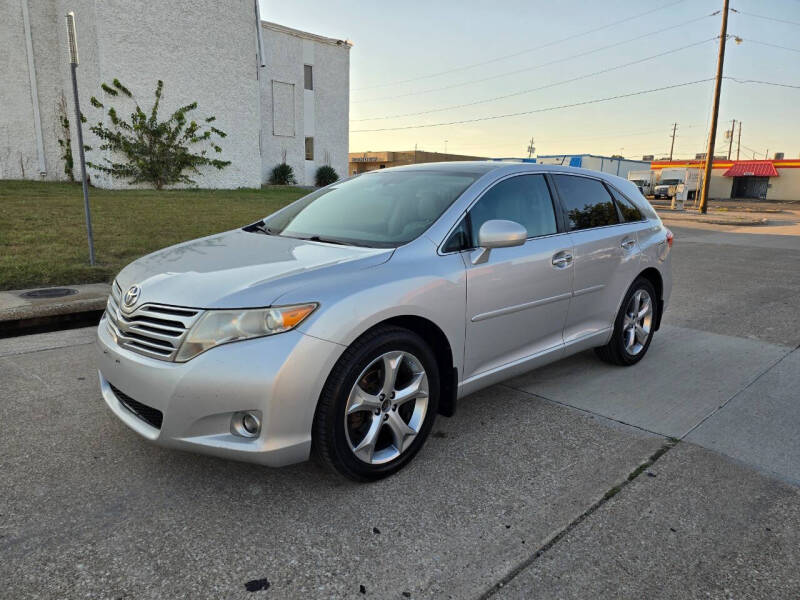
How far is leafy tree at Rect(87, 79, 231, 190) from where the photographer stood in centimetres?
2172

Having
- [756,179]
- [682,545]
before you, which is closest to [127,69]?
[682,545]

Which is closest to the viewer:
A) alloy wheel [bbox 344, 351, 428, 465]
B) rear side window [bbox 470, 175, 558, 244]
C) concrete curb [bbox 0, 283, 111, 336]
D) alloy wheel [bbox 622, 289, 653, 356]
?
alloy wheel [bbox 344, 351, 428, 465]


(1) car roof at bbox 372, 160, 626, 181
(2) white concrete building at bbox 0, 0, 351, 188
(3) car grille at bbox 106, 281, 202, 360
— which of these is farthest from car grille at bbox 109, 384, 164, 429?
(2) white concrete building at bbox 0, 0, 351, 188

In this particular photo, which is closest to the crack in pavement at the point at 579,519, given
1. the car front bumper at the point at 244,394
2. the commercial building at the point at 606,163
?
the car front bumper at the point at 244,394

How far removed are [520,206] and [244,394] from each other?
220 cm

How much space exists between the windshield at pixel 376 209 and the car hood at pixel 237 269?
0.21m

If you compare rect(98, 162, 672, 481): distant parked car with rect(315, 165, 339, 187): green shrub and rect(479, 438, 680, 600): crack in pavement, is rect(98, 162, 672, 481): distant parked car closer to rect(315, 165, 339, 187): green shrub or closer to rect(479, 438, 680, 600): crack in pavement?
rect(479, 438, 680, 600): crack in pavement

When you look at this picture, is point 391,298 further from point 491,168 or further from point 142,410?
point 491,168

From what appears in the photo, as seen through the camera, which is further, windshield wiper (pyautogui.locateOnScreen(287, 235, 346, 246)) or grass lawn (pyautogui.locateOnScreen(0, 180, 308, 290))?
grass lawn (pyautogui.locateOnScreen(0, 180, 308, 290))

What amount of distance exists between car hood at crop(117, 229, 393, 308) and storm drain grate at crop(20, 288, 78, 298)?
11.7 ft

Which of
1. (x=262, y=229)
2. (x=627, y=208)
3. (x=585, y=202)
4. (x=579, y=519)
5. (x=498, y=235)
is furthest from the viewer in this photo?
(x=627, y=208)

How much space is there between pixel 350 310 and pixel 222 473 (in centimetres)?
113

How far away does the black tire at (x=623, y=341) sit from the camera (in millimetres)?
4508

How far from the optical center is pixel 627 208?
15.5ft
